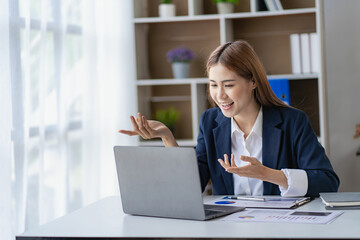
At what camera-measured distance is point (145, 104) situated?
4.12 m

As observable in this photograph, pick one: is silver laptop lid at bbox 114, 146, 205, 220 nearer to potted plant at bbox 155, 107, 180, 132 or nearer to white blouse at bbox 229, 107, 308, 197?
white blouse at bbox 229, 107, 308, 197

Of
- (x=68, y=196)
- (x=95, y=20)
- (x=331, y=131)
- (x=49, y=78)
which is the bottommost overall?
(x=68, y=196)

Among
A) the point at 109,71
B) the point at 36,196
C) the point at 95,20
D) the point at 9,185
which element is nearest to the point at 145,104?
the point at 109,71

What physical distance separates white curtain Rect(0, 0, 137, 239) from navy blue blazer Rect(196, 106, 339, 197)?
88 centimetres

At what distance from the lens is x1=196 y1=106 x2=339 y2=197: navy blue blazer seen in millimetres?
2055

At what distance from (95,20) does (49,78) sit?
731 millimetres

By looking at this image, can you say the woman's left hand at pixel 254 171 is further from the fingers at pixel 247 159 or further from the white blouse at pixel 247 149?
the white blouse at pixel 247 149

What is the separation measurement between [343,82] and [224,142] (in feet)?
5.54

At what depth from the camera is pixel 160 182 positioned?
65.7 inches

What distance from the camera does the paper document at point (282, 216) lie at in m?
1.56

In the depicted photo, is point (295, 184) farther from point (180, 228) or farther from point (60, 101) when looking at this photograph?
point (60, 101)

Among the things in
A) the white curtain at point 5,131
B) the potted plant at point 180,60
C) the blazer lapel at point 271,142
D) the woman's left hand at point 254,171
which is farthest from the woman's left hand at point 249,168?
the potted plant at point 180,60

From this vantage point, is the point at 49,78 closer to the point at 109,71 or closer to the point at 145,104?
the point at 109,71

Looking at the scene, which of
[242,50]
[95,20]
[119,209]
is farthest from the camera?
[95,20]
